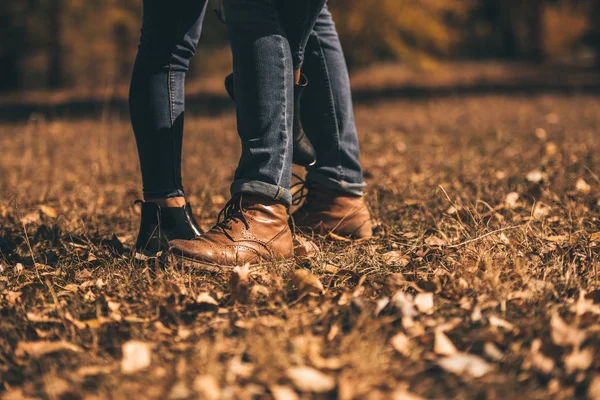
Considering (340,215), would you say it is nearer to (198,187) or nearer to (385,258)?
(385,258)

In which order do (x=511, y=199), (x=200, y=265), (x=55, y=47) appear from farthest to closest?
(x=55, y=47) → (x=511, y=199) → (x=200, y=265)

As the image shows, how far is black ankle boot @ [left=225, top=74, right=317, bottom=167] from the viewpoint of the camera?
6.13ft

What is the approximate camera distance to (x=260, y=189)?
5.66 ft

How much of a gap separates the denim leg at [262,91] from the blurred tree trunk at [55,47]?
1334 cm

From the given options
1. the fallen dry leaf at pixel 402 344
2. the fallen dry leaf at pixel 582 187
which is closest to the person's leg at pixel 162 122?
the fallen dry leaf at pixel 402 344

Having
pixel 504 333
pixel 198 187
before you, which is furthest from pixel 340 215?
pixel 198 187

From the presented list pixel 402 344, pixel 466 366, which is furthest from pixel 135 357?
pixel 466 366

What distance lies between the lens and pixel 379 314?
1354 mm

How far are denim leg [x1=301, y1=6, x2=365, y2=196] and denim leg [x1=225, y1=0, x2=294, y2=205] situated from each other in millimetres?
319

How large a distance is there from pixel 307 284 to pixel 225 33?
35.9 ft

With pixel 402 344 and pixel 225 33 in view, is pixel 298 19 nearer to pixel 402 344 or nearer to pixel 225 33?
pixel 402 344

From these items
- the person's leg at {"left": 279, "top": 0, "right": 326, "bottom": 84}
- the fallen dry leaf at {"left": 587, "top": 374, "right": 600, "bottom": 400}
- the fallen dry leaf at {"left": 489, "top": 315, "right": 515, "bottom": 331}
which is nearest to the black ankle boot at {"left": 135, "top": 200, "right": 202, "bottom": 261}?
the person's leg at {"left": 279, "top": 0, "right": 326, "bottom": 84}

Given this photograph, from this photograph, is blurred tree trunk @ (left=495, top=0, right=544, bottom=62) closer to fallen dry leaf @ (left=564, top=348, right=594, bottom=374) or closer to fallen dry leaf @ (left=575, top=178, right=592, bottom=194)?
fallen dry leaf @ (left=575, top=178, right=592, bottom=194)

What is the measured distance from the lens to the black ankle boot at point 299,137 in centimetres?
187
